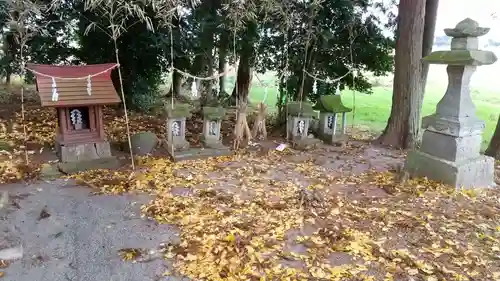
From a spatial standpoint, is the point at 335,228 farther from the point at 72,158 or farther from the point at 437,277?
the point at 72,158

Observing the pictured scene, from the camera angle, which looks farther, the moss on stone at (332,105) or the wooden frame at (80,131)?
the moss on stone at (332,105)

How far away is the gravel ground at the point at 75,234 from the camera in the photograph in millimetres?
3176

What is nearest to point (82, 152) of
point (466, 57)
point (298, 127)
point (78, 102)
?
point (78, 102)

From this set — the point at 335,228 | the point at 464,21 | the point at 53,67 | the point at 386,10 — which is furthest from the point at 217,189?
the point at 386,10

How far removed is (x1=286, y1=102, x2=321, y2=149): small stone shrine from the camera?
7.43 meters

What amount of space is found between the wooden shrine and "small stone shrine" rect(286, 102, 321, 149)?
3.40 m

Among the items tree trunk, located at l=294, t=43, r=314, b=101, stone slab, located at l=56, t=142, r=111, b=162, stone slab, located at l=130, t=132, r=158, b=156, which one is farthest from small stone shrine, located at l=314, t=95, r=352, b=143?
stone slab, located at l=56, t=142, r=111, b=162

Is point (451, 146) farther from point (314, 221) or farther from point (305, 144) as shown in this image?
point (305, 144)

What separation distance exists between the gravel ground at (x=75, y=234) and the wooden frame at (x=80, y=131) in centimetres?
92

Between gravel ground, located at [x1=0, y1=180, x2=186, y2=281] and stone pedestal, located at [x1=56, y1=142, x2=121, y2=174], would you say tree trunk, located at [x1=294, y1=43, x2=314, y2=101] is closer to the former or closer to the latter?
stone pedestal, located at [x1=56, y1=142, x2=121, y2=174]

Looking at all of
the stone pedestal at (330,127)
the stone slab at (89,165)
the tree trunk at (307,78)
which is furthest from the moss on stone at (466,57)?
the stone slab at (89,165)

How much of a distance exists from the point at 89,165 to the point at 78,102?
97 cm

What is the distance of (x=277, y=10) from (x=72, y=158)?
190 inches

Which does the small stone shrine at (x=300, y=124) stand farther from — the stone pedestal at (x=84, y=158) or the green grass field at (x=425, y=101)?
the stone pedestal at (x=84, y=158)
